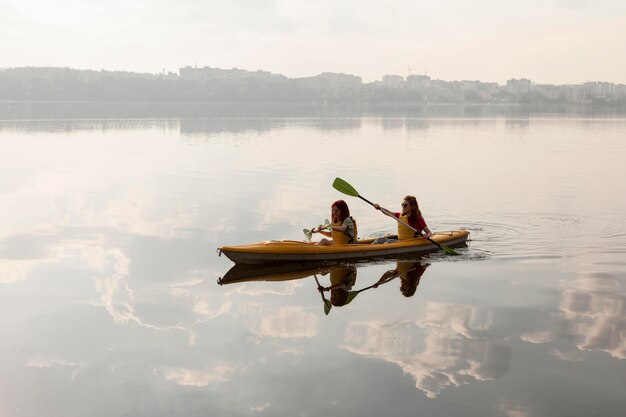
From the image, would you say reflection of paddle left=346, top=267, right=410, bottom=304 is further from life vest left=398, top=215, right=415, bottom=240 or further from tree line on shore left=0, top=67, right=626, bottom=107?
tree line on shore left=0, top=67, right=626, bottom=107

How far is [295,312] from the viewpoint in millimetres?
10820

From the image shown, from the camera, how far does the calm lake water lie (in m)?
7.77

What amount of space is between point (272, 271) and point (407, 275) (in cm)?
246

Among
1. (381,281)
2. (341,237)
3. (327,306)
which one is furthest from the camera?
(341,237)

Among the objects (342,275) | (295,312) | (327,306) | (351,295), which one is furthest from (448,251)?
(295,312)

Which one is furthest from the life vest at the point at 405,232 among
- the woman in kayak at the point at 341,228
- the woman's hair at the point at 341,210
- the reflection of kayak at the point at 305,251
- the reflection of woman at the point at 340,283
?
the reflection of woman at the point at 340,283

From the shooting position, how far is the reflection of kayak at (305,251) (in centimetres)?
1337

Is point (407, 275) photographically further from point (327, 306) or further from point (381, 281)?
point (327, 306)

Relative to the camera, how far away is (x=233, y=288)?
40.1 feet

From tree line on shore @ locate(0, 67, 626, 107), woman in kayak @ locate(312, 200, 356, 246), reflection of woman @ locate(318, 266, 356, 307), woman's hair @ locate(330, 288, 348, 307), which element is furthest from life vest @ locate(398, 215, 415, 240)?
tree line on shore @ locate(0, 67, 626, 107)

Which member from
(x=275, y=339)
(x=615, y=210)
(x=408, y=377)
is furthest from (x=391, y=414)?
(x=615, y=210)

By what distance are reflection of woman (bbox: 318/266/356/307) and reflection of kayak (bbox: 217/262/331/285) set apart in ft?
0.85

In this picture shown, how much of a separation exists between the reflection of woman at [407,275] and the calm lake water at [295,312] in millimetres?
113

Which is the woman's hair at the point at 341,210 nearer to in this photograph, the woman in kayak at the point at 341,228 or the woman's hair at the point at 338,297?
the woman in kayak at the point at 341,228
